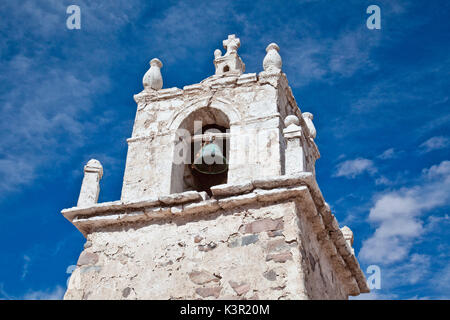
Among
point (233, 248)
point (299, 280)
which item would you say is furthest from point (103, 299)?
point (299, 280)

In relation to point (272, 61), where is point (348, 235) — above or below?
below

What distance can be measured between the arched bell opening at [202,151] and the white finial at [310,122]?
1.74 m

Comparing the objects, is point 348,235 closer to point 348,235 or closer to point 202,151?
point 348,235

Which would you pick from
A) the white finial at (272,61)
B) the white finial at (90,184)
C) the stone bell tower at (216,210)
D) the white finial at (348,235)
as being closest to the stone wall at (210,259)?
the stone bell tower at (216,210)

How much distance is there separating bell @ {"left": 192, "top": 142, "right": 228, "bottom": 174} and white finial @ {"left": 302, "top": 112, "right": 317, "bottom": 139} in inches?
81.6

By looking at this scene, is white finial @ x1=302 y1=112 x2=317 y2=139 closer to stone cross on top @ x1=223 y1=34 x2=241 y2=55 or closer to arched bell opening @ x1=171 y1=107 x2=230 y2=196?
stone cross on top @ x1=223 y1=34 x2=241 y2=55

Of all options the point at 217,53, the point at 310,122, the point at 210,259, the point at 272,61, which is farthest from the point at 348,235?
the point at 217,53

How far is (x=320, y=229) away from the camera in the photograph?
6.93m

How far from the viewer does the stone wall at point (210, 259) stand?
239 inches

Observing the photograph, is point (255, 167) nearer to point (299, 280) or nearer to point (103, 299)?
point (299, 280)

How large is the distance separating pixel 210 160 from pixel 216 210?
1.15m

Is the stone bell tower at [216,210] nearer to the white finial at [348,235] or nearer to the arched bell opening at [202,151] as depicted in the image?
the arched bell opening at [202,151]

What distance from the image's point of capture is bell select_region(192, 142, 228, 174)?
25.3ft

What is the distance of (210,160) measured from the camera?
7.72m
